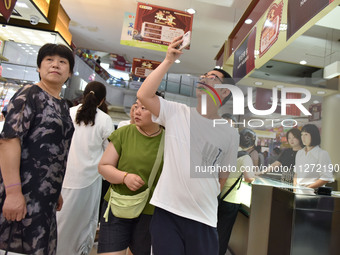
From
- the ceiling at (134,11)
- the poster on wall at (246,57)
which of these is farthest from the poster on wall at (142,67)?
the poster on wall at (246,57)

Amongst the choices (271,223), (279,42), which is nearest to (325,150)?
(271,223)

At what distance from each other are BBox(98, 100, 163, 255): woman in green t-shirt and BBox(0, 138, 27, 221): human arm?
488mm

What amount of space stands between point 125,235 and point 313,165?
124 cm

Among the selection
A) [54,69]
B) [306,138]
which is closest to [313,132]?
[306,138]

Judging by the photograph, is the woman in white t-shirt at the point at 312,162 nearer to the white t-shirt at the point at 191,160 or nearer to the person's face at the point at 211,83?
the white t-shirt at the point at 191,160

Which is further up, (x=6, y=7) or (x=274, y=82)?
(x=6, y=7)

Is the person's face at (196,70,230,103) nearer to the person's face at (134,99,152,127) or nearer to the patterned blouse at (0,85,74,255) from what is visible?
the person's face at (134,99,152,127)

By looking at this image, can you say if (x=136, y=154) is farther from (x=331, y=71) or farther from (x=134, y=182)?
(x=331, y=71)

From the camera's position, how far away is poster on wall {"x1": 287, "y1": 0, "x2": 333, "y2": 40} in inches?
81.3

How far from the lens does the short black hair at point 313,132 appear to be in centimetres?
172

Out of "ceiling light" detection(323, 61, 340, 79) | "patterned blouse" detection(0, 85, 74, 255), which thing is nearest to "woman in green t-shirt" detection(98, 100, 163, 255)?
"patterned blouse" detection(0, 85, 74, 255)

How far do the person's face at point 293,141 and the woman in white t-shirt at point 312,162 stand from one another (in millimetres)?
52

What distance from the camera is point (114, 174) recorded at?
1.58 metres

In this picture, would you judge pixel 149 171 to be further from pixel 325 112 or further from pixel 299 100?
pixel 325 112
